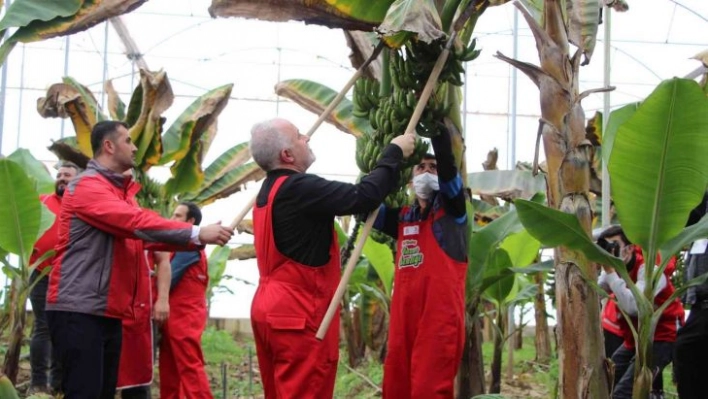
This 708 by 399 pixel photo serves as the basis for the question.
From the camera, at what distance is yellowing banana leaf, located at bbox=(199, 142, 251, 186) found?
27.9 feet

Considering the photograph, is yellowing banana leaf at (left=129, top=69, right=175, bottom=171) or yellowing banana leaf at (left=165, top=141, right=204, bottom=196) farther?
yellowing banana leaf at (left=165, top=141, right=204, bottom=196)

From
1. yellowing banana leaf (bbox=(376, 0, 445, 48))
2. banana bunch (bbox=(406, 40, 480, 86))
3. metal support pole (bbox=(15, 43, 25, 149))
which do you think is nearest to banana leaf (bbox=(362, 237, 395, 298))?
banana bunch (bbox=(406, 40, 480, 86))

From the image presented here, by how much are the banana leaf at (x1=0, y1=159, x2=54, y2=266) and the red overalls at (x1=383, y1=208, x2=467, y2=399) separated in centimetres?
198

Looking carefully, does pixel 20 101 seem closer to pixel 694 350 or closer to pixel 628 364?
pixel 628 364

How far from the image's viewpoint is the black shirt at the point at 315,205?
134 inches

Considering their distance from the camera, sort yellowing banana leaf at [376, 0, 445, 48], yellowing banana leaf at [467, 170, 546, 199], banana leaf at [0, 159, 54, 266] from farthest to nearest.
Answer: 1. yellowing banana leaf at [467, 170, 546, 199]
2. banana leaf at [0, 159, 54, 266]
3. yellowing banana leaf at [376, 0, 445, 48]

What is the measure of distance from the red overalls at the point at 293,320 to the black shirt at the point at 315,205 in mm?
38

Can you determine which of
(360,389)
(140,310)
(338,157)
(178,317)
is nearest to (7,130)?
(338,157)

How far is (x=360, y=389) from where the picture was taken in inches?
285

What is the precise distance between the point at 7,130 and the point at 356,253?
41.5 feet

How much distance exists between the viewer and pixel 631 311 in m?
4.53

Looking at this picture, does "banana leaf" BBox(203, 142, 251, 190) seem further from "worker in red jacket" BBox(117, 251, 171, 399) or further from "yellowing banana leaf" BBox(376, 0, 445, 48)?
"yellowing banana leaf" BBox(376, 0, 445, 48)

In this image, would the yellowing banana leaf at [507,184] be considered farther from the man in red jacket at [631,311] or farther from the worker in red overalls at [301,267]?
the worker in red overalls at [301,267]

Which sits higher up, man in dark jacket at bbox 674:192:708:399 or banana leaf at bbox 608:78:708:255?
banana leaf at bbox 608:78:708:255
